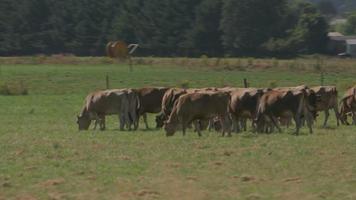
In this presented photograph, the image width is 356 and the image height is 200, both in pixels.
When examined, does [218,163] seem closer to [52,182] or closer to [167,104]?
[52,182]

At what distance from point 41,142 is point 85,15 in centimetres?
8244

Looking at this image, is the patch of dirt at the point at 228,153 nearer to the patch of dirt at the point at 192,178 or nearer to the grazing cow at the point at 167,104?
the patch of dirt at the point at 192,178

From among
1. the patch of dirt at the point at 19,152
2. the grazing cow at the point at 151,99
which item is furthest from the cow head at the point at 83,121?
the patch of dirt at the point at 19,152

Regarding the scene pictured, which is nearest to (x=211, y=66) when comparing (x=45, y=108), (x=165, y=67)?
(x=165, y=67)

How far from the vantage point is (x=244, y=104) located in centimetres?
2639

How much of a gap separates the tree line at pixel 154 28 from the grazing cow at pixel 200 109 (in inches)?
2913

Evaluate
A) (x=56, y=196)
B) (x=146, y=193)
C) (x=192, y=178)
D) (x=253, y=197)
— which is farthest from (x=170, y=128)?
(x=253, y=197)

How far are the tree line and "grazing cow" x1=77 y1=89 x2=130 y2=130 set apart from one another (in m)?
69.9

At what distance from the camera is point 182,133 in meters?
25.7

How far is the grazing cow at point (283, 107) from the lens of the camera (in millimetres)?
24828

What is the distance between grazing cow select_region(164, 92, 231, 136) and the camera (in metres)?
25.0

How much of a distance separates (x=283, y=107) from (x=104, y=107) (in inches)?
275

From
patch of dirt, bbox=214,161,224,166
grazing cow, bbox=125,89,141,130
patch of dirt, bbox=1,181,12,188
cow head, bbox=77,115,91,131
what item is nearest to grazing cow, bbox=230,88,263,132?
grazing cow, bbox=125,89,141,130

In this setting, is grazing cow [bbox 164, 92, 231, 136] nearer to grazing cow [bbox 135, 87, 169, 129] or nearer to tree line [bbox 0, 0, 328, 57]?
grazing cow [bbox 135, 87, 169, 129]
